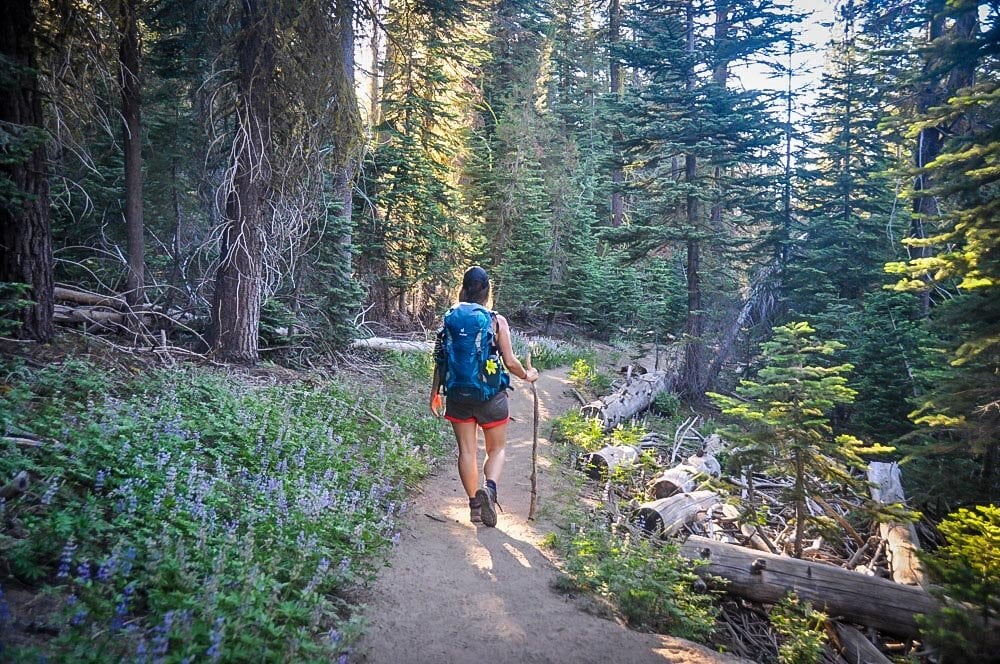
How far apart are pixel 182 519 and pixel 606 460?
649 cm

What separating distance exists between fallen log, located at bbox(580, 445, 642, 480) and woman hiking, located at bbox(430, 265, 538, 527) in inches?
138

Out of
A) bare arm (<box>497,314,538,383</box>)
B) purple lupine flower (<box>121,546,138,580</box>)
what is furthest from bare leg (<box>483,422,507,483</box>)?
purple lupine flower (<box>121,546,138,580</box>)

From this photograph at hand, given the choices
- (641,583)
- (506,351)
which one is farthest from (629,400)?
(641,583)

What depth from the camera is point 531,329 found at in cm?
2408

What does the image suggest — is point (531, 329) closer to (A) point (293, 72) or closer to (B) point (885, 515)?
(A) point (293, 72)

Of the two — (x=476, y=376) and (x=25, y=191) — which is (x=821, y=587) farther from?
(x=25, y=191)

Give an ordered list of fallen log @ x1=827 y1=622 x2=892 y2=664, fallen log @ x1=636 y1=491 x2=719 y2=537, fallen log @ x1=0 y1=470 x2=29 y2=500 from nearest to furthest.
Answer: fallen log @ x1=0 y1=470 x2=29 y2=500
fallen log @ x1=827 y1=622 x2=892 y2=664
fallen log @ x1=636 y1=491 x2=719 y2=537

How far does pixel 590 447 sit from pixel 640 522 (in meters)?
2.94

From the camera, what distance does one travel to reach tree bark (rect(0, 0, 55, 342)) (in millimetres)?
5672

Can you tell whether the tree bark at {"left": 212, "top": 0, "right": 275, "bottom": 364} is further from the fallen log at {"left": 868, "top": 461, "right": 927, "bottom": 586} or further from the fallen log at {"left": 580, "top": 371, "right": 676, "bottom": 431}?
the fallen log at {"left": 868, "top": 461, "right": 927, "bottom": 586}

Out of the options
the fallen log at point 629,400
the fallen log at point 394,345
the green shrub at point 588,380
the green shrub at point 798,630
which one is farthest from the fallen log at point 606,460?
the green shrub at point 588,380

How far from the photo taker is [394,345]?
13.4m

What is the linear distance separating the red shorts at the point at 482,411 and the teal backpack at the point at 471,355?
0.06 m

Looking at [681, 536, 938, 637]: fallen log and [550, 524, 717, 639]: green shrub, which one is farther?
[681, 536, 938, 637]: fallen log
